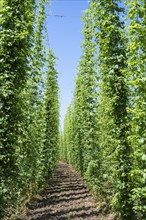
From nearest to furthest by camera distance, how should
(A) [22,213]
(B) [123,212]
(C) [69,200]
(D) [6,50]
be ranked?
(D) [6,50] → (B) [123,212] → (A) [22,213] → (C) [69,200]

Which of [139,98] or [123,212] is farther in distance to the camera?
[123,212]

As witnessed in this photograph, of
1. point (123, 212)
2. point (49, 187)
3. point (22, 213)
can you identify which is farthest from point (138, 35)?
point (49, 187)

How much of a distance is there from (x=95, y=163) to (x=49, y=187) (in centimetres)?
781

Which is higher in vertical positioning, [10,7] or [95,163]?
[10,7]

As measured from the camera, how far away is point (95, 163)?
1531cm

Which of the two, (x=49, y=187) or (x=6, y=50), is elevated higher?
(x=6, y=50)

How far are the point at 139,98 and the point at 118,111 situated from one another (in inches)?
136

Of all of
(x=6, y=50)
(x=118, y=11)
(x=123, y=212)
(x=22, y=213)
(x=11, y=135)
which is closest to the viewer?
(x=11, y=135)

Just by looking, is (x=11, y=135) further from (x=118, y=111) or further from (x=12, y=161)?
(x=118, y=111)

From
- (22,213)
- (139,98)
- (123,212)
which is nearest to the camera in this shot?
(139,98)

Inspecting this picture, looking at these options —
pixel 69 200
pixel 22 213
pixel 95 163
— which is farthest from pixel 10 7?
pixel 69 200

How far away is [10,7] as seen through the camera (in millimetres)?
8562

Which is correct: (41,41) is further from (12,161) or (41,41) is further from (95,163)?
(12,161)

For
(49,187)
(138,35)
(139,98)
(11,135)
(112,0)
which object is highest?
(112,0)
